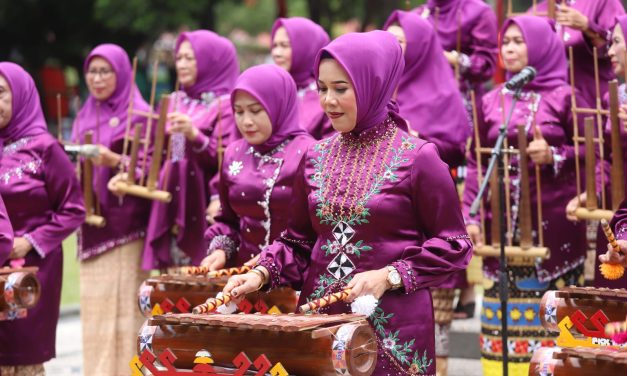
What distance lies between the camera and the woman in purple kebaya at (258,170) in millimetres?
6285

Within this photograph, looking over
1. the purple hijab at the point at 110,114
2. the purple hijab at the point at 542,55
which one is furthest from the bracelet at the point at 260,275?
the purple hijab at the point at 110,114

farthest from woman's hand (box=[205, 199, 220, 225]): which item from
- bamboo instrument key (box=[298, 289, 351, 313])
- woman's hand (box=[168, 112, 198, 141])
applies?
bamboo instrument key (box=[298, 289, 351, 313])

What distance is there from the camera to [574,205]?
6816 mm

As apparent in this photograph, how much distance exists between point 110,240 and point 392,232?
3995 millimetres

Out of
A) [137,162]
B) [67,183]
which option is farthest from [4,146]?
[137,162]

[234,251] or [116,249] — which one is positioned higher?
[234,251]

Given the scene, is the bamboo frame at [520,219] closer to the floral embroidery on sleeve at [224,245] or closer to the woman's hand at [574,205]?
the woman's hand at [574,205]

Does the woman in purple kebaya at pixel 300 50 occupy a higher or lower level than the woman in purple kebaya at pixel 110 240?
higher

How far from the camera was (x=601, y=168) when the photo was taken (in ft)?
21.8

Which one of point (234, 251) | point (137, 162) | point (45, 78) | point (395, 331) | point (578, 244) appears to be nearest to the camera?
point (395, 331)

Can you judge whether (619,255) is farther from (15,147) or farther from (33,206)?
(15,147)

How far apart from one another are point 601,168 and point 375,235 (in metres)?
2.28

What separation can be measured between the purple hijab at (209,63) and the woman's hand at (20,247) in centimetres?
203

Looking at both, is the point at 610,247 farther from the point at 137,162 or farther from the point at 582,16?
the point at 137,162
